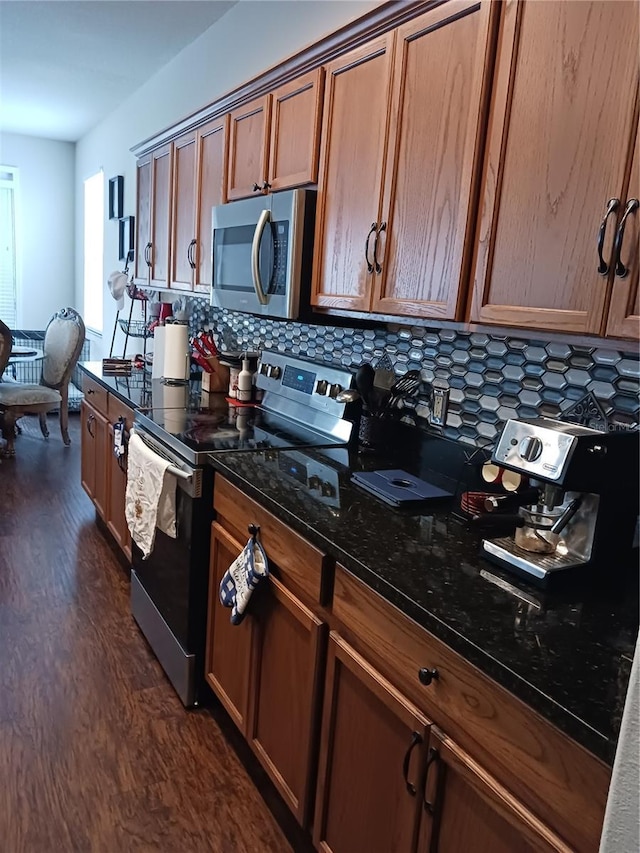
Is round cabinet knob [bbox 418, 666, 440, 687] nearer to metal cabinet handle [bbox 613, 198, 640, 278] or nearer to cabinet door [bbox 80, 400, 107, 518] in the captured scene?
metal cabinet handle [bbox 613, 198, 640, 278]

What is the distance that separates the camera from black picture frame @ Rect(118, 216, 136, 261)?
480 cm

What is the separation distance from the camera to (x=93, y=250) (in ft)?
20.7

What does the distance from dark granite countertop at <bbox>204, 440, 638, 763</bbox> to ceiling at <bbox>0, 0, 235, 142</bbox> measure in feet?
9.42

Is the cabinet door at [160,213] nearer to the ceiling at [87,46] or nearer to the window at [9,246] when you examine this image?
the ceiling at [87,46]

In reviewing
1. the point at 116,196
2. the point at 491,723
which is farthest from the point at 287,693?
the point at 116,196

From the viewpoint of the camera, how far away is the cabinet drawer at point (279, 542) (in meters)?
1.41

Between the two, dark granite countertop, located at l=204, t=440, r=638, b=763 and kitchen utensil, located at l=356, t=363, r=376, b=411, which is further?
kitchen utensil, located at l=356, t=363, r=376, b=411

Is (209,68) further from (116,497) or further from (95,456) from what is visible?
(116,497)

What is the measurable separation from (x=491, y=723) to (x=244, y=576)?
33.6 inches

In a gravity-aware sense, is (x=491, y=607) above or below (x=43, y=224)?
below

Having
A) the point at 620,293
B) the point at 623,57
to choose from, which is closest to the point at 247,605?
the point at 620,293

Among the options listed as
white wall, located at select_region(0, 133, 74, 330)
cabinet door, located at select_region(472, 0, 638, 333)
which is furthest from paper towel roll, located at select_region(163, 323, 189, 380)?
white wall, located at select_region(0, 133, 74, 330)

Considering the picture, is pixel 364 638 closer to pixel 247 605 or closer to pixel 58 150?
pixel 247 605

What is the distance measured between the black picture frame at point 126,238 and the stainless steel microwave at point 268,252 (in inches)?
98.3
